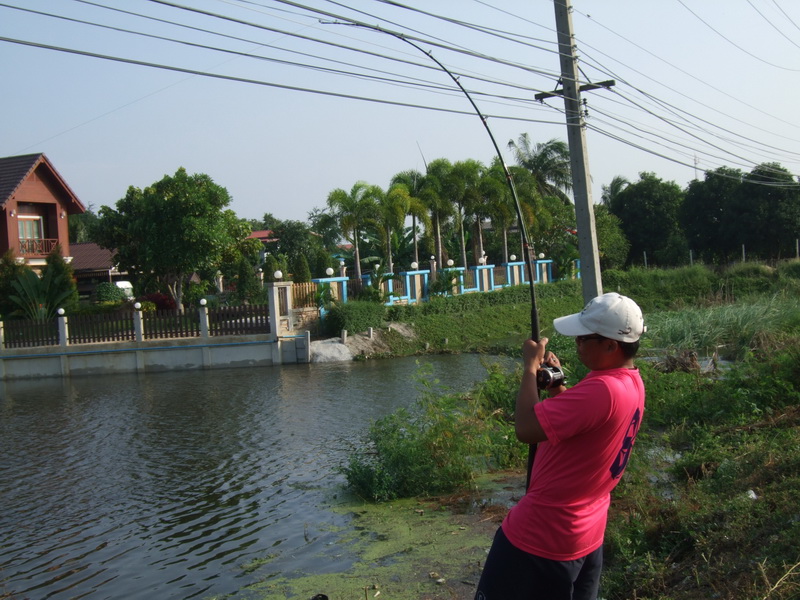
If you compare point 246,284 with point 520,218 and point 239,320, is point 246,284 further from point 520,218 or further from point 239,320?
point 520,218

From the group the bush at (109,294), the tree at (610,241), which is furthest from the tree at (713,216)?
the bush at (109,294)

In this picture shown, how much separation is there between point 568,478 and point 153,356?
71.1ft

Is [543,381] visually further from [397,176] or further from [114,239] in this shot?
[397,176]

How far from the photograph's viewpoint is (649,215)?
44125 millimetres

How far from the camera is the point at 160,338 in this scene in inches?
904

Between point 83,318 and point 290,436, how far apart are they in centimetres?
1358

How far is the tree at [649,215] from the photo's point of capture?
144ft

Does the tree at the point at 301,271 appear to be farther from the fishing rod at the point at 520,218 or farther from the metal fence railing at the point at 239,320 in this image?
the fishing rod at the point at 520,218

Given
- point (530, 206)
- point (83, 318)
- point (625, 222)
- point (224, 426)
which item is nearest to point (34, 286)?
point (83, 318)

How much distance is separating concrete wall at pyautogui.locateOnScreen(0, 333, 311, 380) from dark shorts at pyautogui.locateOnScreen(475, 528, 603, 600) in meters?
20.0

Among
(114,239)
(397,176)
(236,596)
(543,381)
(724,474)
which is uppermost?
(397,176)

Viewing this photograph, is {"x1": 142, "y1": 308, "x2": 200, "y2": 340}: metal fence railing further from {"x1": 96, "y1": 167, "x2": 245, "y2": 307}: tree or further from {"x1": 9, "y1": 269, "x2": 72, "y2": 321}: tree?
{"x1": 9, "y1": 269, "x2": 72, "y2": 321}: tree

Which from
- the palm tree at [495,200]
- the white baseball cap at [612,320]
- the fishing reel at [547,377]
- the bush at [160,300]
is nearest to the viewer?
the white baseball cap at [612,320]

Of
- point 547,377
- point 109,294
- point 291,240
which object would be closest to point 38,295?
point 109,294
